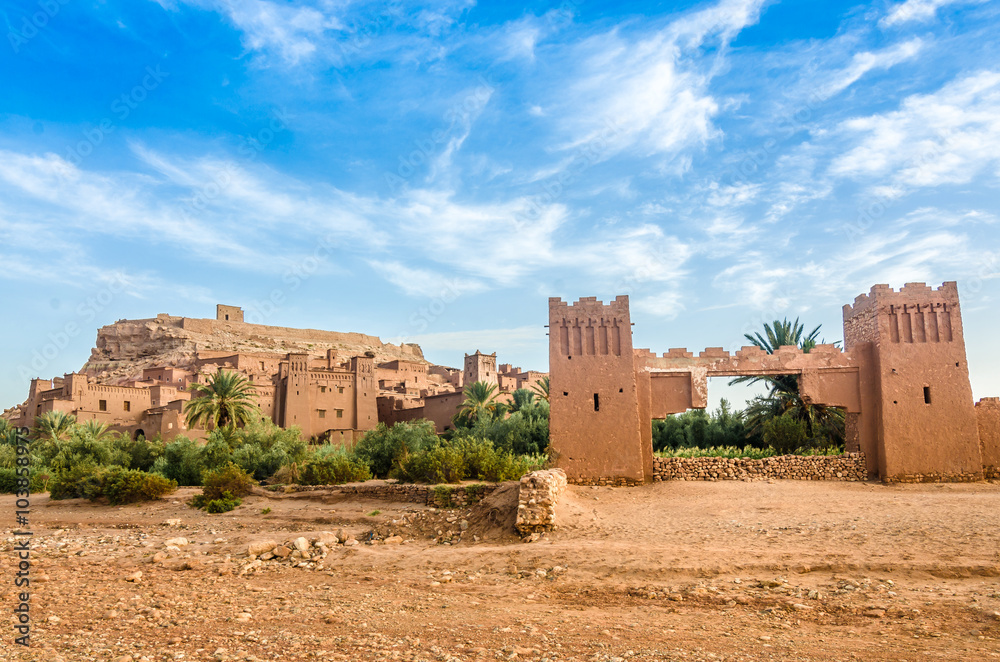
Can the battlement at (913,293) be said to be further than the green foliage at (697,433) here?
No

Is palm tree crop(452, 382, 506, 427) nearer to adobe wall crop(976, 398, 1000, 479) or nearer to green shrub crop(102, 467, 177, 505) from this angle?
green shrub crop(102, 467, 177, 505)

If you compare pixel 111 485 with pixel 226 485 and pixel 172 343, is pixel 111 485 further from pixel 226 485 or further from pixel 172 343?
pixel 172 343

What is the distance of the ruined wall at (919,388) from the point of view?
58.7 feet

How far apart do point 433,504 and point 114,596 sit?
29.4 feet

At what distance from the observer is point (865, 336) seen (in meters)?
19.3

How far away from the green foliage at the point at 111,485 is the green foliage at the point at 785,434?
64.1ft

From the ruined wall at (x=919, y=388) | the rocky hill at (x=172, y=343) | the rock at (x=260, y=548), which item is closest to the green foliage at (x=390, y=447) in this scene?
the rock at (x=260, y=548)

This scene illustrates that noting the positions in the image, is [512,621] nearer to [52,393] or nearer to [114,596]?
[114,596]

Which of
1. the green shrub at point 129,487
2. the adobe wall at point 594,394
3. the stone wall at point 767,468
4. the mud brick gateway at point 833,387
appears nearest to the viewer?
the mud brick gateway at point 833,387

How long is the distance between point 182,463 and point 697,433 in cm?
1959

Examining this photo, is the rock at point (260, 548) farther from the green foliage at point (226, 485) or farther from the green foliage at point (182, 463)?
the green foliage at point (182, 463)

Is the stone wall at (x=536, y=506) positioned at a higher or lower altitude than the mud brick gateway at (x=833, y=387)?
lower

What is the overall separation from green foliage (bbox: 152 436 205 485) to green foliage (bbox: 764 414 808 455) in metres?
20.2

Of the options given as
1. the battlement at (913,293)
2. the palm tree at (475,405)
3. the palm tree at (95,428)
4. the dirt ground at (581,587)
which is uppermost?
the battlement at (913,293)
